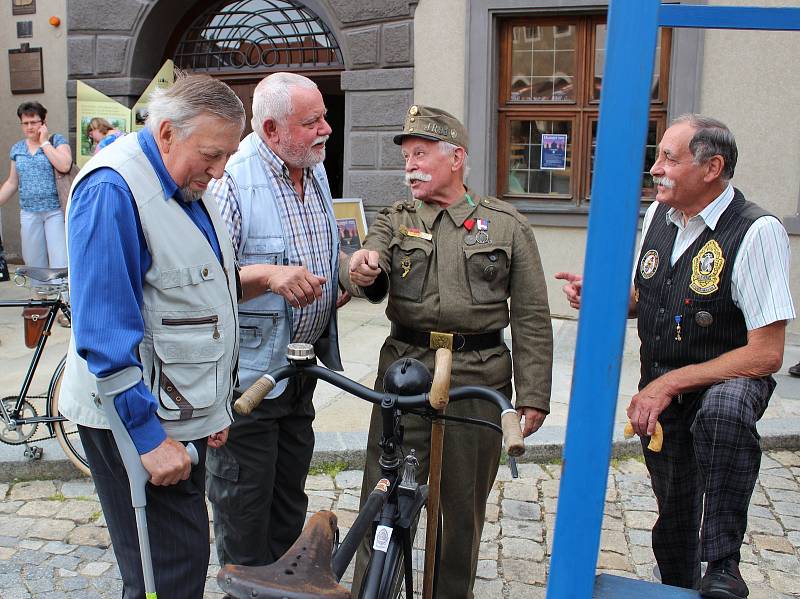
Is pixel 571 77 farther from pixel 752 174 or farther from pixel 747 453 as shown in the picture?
pixel 747 453

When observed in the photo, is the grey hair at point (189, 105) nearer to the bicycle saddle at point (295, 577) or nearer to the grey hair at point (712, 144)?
the bicycle saddle at point (295, 577)

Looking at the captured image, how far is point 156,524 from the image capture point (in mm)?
2250

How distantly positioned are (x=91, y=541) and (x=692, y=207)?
2.92 metres

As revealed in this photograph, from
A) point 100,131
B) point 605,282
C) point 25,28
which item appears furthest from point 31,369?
point 25,28

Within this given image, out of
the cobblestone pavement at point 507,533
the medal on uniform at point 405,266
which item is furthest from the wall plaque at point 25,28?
the medal on uniform at point 405,266

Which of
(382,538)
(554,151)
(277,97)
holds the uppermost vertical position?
(554,151)

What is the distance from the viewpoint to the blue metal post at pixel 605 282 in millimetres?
1417

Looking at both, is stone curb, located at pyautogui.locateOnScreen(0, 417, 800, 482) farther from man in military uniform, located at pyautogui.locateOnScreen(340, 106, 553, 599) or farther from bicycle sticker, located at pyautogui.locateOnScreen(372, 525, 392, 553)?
bicycle sticker, located at pyautogui.locateOnScreen(372, 525, 392, 553)

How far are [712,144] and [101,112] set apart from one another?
7.76 metres

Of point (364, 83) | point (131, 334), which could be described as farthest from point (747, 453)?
point (364, 83)

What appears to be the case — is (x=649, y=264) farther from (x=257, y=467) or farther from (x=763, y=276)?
(x=257, y=467)

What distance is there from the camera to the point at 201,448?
2400 mm

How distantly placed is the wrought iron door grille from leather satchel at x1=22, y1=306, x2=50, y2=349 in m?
5.23

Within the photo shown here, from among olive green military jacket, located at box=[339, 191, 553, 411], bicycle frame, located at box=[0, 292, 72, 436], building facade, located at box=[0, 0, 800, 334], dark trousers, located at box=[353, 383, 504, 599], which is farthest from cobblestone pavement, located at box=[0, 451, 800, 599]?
building facade, located at box=[0, 0, 800, 334]
